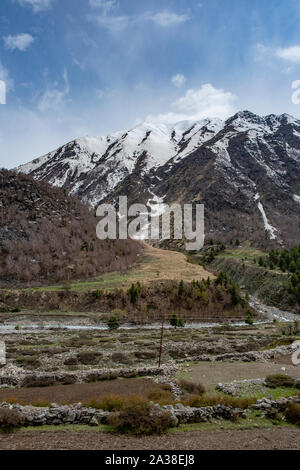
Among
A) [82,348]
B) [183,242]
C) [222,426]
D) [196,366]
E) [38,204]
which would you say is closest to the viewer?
[222,426]

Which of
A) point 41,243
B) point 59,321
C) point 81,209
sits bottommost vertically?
point 59,321

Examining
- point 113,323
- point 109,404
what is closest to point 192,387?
point 109,404

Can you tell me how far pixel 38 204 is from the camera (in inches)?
4112

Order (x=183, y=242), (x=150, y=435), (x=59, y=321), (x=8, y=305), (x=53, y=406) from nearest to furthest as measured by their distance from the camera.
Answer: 1. (x=150, y=435)
2. (x=53, y=406)
3. (x=59, y=321)
4. (x=8, y=305)
5. (x=183, y=242)

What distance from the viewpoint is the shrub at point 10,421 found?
13.3 metres

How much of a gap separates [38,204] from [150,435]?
10073 cm

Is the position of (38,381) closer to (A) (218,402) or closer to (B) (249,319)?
(A) (218,402)

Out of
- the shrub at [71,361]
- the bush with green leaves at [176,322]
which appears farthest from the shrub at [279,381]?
the bush with green leaves at [176,322]

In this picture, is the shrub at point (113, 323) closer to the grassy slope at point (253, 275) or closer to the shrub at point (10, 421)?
the shrub at point (10, 421)

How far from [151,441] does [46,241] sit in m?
82.8

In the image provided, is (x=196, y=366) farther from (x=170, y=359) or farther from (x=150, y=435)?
(x=150, y=435)

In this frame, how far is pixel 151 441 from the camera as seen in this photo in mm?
12547

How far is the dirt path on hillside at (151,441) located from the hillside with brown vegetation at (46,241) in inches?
2531

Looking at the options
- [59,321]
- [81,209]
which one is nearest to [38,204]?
[81,209]
